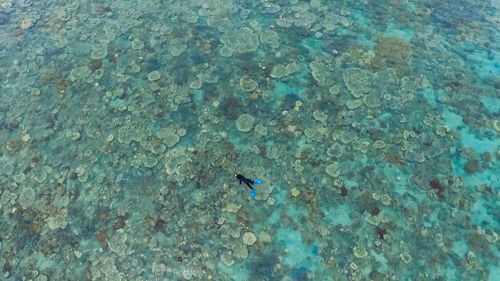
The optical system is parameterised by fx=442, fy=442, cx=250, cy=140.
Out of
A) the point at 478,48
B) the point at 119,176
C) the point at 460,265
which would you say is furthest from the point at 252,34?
the point at 460,265

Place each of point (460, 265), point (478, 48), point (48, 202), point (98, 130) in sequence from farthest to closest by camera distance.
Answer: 1. point (478, 48)
2. point (98, 130)
3. point (48, 202)
4. point (460, 265)

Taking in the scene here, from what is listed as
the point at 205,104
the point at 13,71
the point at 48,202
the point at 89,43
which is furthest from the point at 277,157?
the point at 13,71

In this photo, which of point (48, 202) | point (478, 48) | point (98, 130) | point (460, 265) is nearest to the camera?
point (460, 265)

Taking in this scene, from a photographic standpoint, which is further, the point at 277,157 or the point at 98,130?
the point at 98,130

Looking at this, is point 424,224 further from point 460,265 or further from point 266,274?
point 266,274

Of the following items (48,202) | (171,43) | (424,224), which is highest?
(171,43)

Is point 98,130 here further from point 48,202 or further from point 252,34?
point 252,34

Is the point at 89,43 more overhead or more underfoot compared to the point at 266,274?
more overhead
